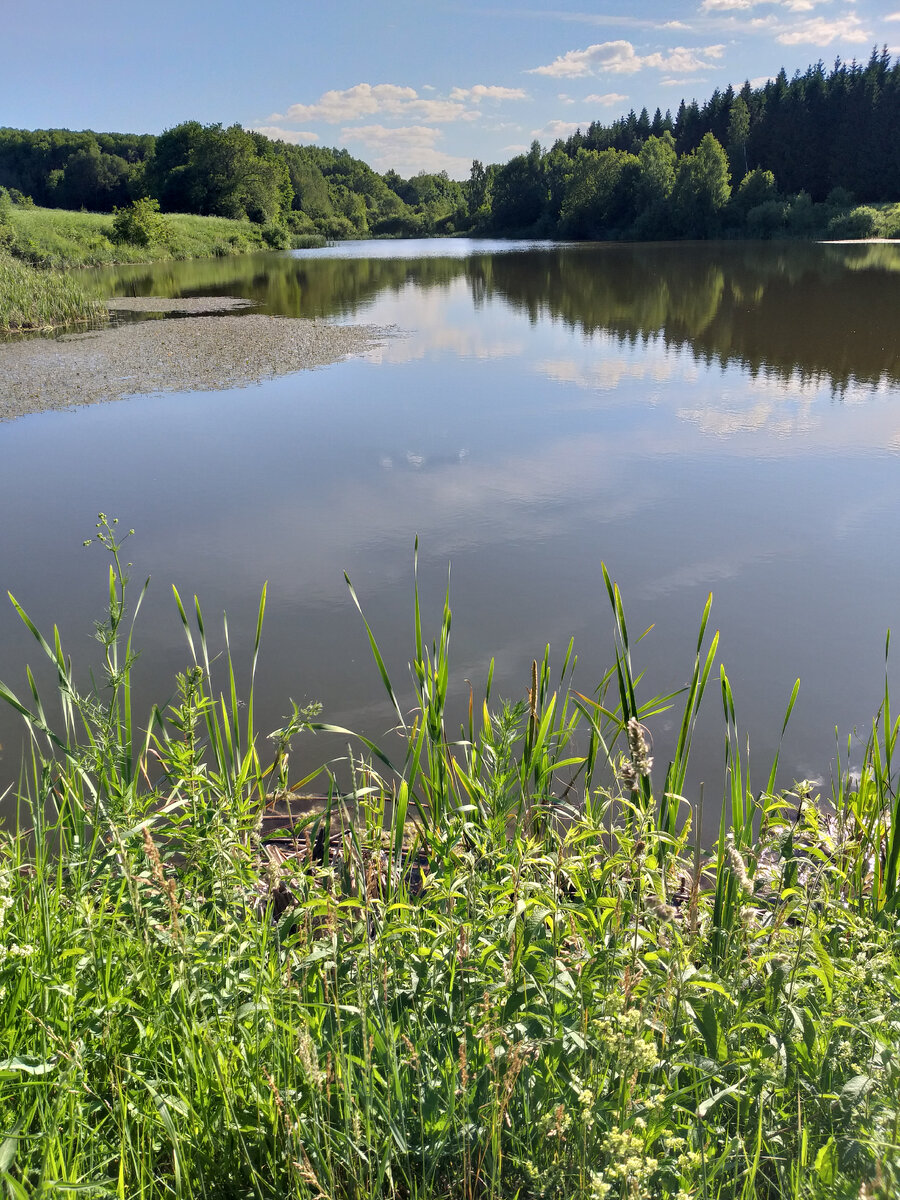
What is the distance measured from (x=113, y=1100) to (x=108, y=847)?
478 mm

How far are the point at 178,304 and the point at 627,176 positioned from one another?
1399 inches

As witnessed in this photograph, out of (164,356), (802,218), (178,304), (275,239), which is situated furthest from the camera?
(275,239)

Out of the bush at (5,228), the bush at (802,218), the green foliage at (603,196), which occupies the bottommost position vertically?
the bush at (5,228)

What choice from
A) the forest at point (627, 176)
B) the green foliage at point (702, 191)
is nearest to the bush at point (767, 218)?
the forest at point (627, 176)

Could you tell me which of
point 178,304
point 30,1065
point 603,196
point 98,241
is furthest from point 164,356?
point 603,196

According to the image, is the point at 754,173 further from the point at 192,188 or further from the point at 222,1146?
the point at 222,1146

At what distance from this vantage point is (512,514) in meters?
5.15

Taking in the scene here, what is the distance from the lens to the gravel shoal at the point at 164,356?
9312 millimetres

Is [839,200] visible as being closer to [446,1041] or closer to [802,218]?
[802,218]

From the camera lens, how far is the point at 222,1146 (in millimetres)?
1007

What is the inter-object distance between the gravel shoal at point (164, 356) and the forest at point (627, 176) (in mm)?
30193

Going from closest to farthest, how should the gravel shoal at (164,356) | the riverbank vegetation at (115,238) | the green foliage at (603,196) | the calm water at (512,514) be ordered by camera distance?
the calm water at (512,514)
the gravel shoal at (164,356)
the riverbank vegetation at (115,238)
the green foliage at (603,196)

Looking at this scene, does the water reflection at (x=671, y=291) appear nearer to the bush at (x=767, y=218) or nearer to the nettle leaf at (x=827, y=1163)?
the bush at (x=767, y=218)

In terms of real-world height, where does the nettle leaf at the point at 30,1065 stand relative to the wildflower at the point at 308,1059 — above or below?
below
